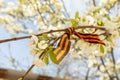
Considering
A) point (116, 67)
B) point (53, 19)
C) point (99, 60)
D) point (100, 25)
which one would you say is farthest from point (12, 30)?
point (100, 25)

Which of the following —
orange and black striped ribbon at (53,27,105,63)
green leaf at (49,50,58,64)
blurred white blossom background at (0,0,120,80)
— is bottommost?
green leaf at (49,50,58,64)

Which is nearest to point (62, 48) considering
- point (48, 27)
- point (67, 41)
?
point (67, 41)

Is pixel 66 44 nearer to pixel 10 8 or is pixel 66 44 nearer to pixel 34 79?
pixel 34 79

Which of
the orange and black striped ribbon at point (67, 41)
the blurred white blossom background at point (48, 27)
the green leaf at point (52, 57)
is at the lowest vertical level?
the green leaf at point (52, 57)

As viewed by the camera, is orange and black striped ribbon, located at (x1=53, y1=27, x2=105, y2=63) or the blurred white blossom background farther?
the blurred white blossom background

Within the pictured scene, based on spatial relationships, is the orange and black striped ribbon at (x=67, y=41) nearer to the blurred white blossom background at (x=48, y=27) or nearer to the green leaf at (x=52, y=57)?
the green leaf at (x=52, y=57)

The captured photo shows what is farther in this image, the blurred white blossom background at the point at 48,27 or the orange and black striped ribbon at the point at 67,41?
the blurred white blossom background at the point at 48,27

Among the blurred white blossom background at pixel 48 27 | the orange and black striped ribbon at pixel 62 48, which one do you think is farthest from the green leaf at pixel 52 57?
the blurred white blossom background at pixel 48 27

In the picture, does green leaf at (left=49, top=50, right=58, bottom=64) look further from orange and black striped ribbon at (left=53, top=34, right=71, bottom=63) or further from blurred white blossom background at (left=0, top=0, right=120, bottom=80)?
blurred white blossom background at (left=0, top=0, right=120, bottom=80)

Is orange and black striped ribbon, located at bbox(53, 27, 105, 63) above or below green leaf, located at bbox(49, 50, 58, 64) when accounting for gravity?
above

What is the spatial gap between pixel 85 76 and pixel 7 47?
1.13 m

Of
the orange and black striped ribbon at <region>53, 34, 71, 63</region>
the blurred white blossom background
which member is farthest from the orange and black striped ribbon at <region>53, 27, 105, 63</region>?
the blurred white blossom background

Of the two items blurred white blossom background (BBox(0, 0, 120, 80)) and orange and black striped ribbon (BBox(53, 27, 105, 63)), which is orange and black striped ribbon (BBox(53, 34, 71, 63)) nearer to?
orange and black striped ribbon (BBox(53, 27, 105, 63))

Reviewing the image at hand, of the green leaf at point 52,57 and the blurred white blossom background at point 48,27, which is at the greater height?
the blurred white blossom background at point 48,27
